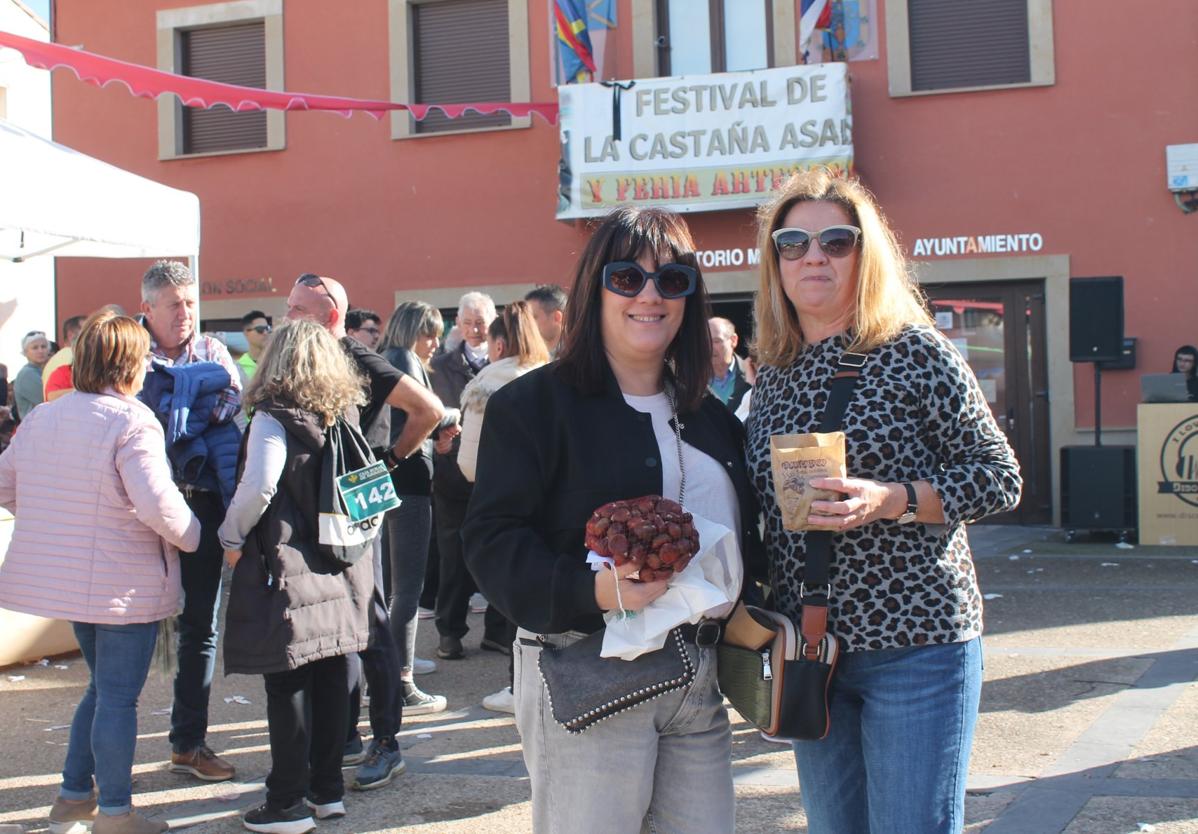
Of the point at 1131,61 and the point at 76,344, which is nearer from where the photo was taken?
the point at 76,344

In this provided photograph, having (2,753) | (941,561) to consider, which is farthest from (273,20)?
(941,561)

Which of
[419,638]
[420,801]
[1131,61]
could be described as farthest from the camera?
[1131,61]

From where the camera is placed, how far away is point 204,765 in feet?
17.1

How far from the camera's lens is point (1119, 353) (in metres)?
12.1

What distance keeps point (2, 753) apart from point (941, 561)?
465 centimetres

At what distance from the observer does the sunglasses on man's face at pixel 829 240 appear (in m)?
2.75

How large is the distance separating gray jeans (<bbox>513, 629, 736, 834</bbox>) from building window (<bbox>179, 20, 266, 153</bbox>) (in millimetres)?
14309

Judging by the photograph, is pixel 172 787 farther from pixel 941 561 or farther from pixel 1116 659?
pixel 1116 659

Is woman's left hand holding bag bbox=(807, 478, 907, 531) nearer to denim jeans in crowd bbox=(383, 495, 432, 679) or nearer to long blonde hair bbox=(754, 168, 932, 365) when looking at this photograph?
long blonde hair bbox=(754, 168, 932, 365)

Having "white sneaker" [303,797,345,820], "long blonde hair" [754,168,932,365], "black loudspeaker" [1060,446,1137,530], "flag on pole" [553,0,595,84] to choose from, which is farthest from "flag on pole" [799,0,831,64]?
"long blonde hair" [754,168,932,365]

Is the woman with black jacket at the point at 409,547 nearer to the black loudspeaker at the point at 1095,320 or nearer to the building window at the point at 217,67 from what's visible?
the black loudspeaker at the point at 1095,320

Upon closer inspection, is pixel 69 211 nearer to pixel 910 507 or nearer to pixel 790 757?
pixel 790 757

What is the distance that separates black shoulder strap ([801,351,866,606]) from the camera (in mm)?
2564

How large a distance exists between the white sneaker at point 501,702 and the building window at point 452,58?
9856 mm
